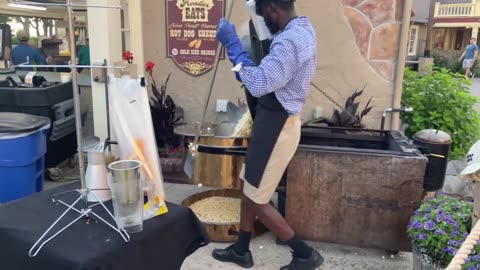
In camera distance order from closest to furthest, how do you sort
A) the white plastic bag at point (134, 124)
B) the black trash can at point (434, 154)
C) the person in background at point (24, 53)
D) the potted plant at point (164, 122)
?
the white plastic bag at point (134, 124)
the black trash can at point (434, 154)
the potted plant at point (164, 122)
the person in background at point (24, 53)

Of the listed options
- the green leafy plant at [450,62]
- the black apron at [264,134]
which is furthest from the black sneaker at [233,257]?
the green leafy plant at [450,62]

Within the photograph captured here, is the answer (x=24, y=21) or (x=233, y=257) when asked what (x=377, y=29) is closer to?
(x=233, y=257)

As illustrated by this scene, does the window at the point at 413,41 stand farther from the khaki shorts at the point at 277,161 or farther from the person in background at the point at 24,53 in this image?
the khaki shorts at the point at 277,161

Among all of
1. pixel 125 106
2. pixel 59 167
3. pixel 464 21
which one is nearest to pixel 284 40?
pixel 125 106

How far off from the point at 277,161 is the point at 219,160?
0.71 m

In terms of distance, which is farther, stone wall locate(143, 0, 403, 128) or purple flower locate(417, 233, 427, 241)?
stone wall locate(143, 0, 403, 128)

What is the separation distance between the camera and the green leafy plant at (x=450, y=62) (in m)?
18.4

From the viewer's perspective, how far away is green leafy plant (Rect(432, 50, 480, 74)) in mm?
18442

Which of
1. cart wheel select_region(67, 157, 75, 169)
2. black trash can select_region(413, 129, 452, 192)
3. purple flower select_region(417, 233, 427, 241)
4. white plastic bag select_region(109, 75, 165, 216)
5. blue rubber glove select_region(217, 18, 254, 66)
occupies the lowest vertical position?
cart wheel select_region(67, 157, 75, 169)

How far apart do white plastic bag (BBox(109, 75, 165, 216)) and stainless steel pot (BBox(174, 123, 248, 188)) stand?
4.84 ft

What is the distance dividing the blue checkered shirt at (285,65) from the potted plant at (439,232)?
1.10m

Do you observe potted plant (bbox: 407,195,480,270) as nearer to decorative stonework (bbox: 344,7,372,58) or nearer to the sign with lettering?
decorative stonework (bbox: 344,7,372,58)

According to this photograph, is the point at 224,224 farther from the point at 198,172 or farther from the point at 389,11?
the point at 389,11

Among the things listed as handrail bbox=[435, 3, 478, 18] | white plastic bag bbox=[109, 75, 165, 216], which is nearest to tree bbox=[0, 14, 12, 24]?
white plastic bag bbox=[109, 75, 165, 216]
